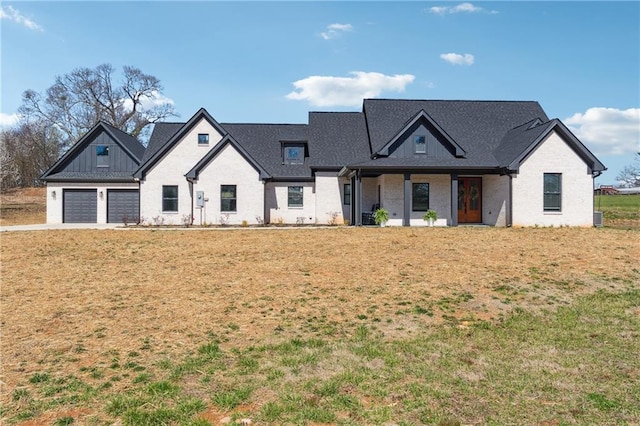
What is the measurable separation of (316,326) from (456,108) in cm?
2577

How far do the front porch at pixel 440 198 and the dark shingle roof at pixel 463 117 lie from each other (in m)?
2.16

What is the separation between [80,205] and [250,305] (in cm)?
2564

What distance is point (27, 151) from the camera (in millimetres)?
49719

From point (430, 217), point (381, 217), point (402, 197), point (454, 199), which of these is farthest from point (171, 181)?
point (454, 199)

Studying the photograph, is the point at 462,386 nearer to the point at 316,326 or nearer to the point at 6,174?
the point at 316,326

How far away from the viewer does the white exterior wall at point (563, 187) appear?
22.3 meters

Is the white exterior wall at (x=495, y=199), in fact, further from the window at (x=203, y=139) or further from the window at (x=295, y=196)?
the window at (x=203, y=139)

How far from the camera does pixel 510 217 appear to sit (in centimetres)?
2219

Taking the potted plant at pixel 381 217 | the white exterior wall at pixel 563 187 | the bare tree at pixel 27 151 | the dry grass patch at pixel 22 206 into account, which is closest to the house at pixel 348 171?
the white exterior wall at pixel 563 187

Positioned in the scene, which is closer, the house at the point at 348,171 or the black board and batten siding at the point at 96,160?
the house at the point at 348,171

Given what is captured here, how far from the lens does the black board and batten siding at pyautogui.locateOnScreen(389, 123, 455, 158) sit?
24.0m

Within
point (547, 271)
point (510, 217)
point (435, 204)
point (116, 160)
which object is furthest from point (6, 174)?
point (547, 271)

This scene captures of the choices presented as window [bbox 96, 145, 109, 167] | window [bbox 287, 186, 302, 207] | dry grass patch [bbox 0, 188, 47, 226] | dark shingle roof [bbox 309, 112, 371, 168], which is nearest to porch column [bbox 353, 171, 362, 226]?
dark shingle roof [bbox 309, 112, 371, 168]

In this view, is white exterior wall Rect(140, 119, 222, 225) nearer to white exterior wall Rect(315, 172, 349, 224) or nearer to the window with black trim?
white exterior wall Rect(315, 172, 349, 224)
